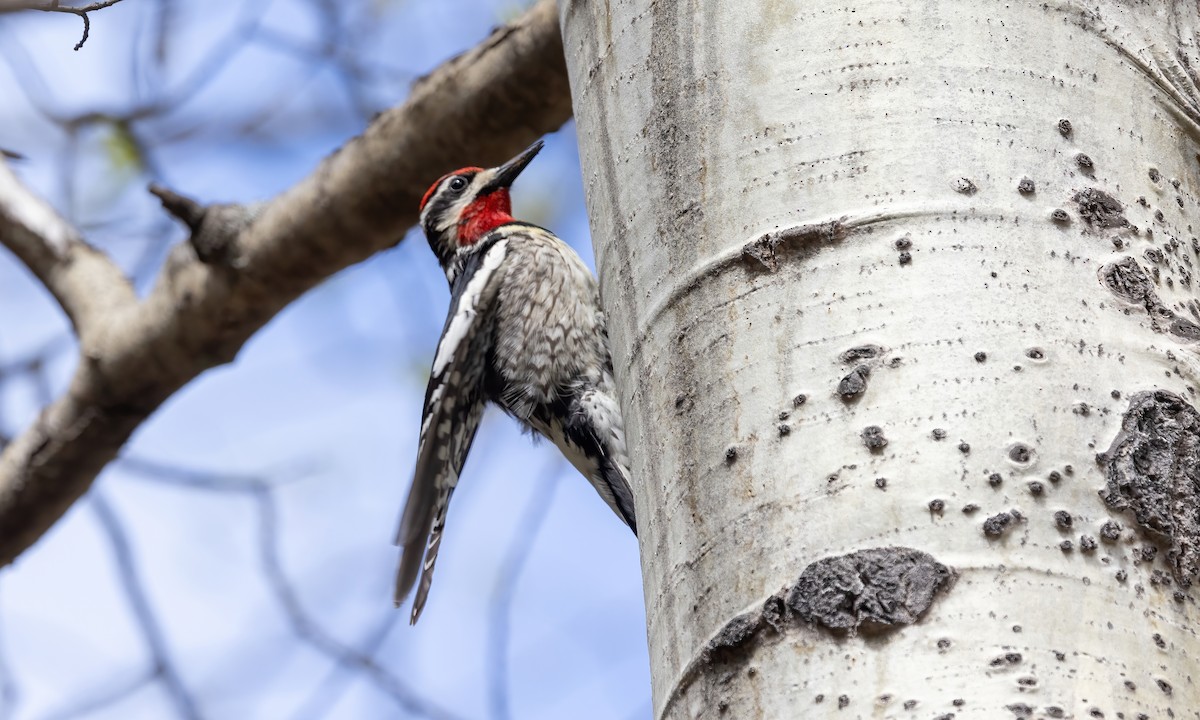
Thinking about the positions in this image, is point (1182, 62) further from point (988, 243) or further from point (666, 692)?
point (666, 692)

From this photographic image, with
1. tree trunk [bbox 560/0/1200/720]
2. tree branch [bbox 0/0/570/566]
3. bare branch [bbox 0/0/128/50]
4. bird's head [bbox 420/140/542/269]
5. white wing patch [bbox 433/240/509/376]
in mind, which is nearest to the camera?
tree trunk [bbox 560/0/1200/720]

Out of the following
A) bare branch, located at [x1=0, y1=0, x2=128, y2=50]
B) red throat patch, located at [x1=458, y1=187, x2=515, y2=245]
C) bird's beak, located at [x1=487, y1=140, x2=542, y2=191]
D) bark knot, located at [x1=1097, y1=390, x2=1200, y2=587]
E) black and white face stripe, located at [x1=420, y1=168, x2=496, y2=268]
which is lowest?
bark knot, located at [x1=1097, y1=390, x2=1200, y2=587]

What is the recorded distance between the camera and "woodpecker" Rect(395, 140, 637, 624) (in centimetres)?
347

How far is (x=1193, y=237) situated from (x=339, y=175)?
7.40ft

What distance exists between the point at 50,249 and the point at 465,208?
4.60 feet

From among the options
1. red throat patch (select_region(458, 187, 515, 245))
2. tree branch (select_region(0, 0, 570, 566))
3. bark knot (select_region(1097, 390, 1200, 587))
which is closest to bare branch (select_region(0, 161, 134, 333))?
tree branch (select_region(0, 0, 570, 566))

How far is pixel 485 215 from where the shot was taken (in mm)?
4570

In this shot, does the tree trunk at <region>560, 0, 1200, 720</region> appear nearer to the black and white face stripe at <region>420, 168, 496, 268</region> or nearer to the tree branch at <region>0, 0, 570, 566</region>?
the tree branch at <region>0, 0, 570, 566</region>

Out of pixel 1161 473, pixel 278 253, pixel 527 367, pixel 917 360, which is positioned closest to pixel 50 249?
pixel 278 253

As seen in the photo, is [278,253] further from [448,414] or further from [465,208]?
[465,208]

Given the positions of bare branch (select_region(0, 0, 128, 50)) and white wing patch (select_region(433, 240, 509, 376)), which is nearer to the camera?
bare branch (select_region(0, 0, 128, 50))

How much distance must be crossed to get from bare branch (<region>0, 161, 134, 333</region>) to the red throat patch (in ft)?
4.14

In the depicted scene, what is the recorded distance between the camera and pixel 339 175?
3.31 metres

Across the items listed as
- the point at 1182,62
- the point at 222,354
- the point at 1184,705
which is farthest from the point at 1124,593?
the point at 222,354
